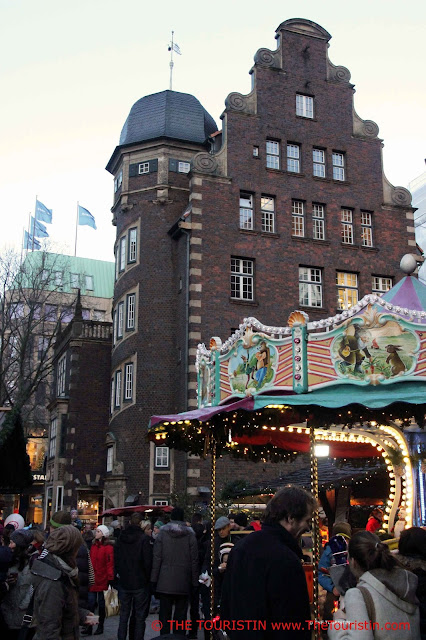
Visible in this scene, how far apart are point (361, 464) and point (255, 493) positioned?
20.0 ft

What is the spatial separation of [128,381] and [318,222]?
1046 centimetres

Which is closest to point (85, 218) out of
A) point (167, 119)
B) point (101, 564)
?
point (167, 119)

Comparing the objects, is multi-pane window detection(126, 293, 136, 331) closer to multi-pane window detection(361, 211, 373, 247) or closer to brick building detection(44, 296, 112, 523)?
brick building detection(44, 296, 112, 523)

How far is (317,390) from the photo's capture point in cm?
1073

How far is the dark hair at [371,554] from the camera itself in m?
4.65

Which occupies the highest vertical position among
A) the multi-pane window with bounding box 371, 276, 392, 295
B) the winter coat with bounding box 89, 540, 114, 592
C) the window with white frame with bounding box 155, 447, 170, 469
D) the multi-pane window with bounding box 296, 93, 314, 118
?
the multi-pane window with bounding box 296, 93, 314, 118

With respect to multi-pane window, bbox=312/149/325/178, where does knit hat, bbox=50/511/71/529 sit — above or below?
below

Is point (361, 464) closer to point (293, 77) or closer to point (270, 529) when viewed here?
point (270, 529)

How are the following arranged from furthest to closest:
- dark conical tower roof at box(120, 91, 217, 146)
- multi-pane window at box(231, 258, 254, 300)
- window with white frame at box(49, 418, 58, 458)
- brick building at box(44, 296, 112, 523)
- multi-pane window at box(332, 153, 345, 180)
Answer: window with white frame at box(49, 418, 58, 458), brick building at box(44, 296, 112, 523), dark conical tower roof at box(120, 91, 217, 146), multi-pane window at box(332, 153, 345, 180), multi-pane window at box(231, 258, 254, 300)

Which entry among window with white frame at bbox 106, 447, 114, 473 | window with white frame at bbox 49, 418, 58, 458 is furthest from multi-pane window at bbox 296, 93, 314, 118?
window with white frame at bbox 49, 418, 58, 458

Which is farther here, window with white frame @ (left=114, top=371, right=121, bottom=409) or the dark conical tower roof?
the dark conical tower roof

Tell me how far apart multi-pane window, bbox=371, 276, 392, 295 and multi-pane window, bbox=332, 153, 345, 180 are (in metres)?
4.63

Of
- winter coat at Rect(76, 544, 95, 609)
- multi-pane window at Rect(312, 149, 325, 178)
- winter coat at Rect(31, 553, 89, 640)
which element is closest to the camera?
winter coat at Rect(31, 553, 89, 640)

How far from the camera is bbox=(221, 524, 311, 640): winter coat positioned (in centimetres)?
386
